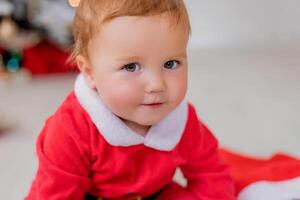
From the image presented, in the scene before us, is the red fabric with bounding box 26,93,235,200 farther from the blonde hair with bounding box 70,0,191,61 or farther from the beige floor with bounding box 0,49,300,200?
the beige floor with bounding box 0,49,300,200

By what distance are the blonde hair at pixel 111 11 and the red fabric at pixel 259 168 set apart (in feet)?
1.41

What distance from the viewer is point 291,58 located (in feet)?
6.37

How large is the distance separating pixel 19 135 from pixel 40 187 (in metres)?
0.64

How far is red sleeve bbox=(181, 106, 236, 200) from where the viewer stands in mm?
932

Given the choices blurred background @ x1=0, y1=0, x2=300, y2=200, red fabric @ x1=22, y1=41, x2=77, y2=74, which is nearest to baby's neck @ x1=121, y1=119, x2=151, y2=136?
blurred background @ x1=0, y1=0, x2=300, y2=200

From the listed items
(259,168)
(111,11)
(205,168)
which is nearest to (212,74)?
(259,168)

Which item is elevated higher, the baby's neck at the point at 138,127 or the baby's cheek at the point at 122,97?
the baby's cheek at the point at 122,97

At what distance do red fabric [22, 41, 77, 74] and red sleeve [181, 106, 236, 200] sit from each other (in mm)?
956

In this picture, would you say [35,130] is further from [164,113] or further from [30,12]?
[164,113]

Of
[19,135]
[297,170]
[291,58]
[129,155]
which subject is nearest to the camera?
[129,155]

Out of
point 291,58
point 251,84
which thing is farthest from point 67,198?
point 291,58

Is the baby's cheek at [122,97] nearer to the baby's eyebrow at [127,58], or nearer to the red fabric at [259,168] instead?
the baby's eyebrow at [127,58]

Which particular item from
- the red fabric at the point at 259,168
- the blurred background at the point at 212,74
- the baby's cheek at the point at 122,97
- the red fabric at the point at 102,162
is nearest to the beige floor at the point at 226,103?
the blurred background at the point at 212,74

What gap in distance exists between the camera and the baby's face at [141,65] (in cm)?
74
